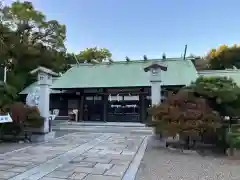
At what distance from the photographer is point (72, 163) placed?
5.13 metres

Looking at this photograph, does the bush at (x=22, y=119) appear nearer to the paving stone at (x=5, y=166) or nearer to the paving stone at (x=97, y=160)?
the paving stone at (x=5, y=166)

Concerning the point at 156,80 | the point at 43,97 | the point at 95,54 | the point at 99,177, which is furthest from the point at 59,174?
the point at 95,54

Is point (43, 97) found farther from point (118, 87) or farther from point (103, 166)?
point (118, 87)

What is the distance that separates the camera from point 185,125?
634 centimetres

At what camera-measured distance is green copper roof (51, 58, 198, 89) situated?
48.7 ft

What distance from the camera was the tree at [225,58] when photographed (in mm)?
23625

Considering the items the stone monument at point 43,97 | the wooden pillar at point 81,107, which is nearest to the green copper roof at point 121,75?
the wooden pillar at point 81,107

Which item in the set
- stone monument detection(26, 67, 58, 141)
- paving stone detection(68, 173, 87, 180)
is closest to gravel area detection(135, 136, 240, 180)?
paving stone detection(68, 173, 87, 180)

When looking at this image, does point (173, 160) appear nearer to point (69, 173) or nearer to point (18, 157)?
point (69, 173)

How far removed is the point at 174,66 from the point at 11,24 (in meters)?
14.4

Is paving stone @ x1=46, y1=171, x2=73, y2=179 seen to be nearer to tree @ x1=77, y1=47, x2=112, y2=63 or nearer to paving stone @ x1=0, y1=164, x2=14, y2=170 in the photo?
paving stone @ x1=0, y1=164, x2=14, y2=170

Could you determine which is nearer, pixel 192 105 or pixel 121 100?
pixel 192 105

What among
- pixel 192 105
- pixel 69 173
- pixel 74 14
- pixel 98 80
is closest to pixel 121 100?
pixel 98 80

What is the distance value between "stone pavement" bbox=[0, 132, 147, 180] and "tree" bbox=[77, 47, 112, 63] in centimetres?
2171
